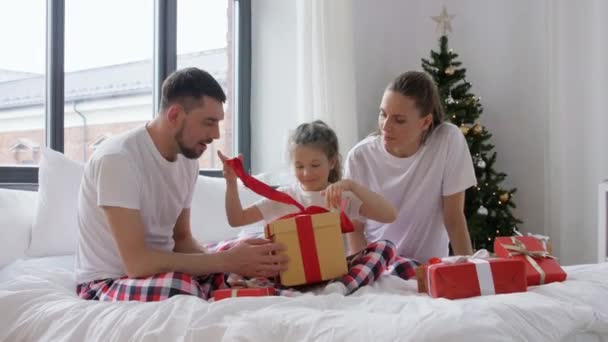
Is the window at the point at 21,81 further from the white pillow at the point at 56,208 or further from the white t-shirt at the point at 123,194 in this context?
the white t-shirt at the point at 123,194

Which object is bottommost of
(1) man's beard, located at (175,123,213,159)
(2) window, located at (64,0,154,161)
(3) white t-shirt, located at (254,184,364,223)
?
(3) white t-shirt, located at (254,184,364,223)

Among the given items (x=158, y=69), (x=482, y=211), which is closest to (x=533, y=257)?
(x=482, y=211)

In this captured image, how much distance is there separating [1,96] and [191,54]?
119 centimetres

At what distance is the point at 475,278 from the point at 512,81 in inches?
117

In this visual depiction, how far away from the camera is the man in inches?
62.5

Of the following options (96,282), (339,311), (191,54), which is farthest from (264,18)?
(339,311)

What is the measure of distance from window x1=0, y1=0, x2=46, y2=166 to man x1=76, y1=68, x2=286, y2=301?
125cm

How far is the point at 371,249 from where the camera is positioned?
1797 millimetres

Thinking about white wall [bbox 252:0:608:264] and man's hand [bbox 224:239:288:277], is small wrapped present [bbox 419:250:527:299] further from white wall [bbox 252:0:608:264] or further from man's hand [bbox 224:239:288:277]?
white wall [bbox 252:0:608:264]

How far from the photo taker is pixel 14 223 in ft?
6.97

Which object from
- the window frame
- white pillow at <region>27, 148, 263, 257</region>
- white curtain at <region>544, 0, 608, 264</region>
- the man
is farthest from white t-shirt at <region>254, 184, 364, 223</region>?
white curtain at <region>544, 0, 608, 264</region>

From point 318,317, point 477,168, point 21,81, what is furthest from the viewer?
point 477,168

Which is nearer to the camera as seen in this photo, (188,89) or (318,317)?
(318,317)

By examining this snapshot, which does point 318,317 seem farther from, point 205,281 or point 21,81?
point 21,81
